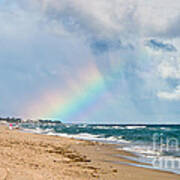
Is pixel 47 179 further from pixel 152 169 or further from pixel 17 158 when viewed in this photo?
pixel 152 169

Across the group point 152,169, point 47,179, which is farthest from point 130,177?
point 47,179

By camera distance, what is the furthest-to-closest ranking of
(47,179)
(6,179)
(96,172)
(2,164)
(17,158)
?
1. (17,158)
2. (96,172)
3. (2,164)
4. (47,179)
5. (6,179)

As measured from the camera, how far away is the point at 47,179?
6.95 meters

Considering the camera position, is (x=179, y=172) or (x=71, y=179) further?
(x=179, y=172)

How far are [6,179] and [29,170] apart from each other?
134cm

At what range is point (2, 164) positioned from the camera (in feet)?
26.6

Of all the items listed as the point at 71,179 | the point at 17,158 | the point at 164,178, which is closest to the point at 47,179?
the point at 71,179

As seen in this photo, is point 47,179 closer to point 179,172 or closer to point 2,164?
point 2,164

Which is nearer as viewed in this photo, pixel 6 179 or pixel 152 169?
pixel 6 179

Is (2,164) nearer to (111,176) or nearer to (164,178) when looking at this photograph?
(111,176)

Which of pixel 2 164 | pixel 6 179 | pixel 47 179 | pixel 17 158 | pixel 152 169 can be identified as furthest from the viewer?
pixel 152 169

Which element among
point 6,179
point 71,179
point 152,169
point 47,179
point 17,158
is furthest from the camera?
point 152,169

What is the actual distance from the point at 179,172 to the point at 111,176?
3116 millimetres

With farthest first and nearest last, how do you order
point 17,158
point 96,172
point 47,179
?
point 17,158 → point 96,172 → point 47,179
